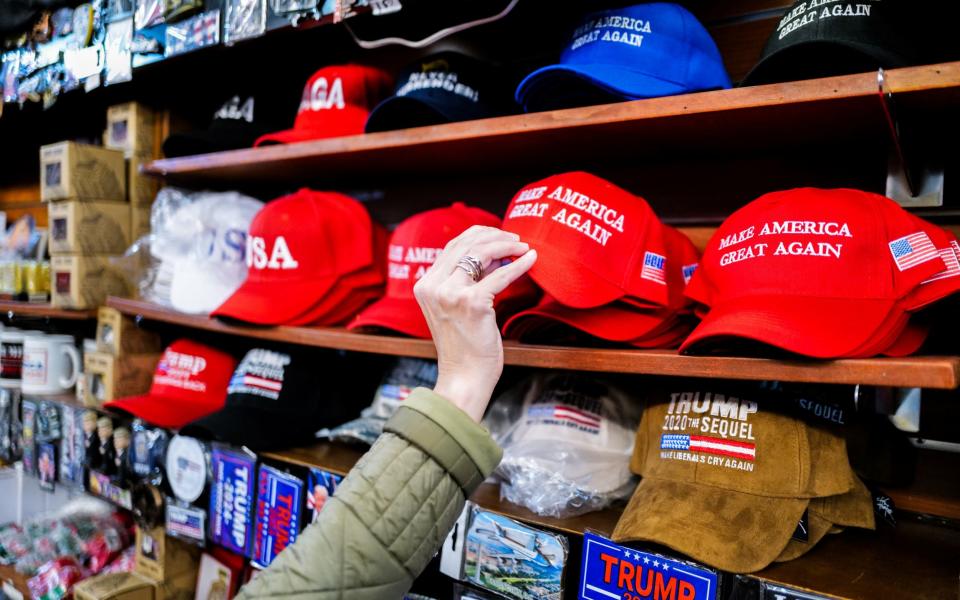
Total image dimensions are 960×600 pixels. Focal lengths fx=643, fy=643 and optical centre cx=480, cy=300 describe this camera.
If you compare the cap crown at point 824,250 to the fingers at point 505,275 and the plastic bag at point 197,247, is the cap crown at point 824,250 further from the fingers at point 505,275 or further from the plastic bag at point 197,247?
the plastic bag at point 197,247

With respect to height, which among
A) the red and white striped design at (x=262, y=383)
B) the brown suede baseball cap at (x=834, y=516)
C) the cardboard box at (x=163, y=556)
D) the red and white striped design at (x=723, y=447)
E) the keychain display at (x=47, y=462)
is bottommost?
the cardboard box at (x=163, y=556)

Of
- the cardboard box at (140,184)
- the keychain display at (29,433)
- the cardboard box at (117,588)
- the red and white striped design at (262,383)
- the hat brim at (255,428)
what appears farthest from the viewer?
the keychain display at (29,433)

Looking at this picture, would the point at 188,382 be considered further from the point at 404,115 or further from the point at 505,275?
the point at 505,275

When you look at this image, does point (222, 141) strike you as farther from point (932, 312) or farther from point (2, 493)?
point (2, 493)

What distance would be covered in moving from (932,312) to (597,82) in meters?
0.52

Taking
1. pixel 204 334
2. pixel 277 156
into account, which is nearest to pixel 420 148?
pixel 277 156

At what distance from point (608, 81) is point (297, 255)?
2.27 ft

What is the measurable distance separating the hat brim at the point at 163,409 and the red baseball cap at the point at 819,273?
1.13 meters

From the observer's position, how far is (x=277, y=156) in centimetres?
131

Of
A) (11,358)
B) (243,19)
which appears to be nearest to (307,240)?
(243,19)

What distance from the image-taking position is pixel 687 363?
2.68 feet

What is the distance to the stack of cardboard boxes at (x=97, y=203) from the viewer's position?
67.1 inches

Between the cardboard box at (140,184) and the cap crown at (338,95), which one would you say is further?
the cardboard box at (140,184)

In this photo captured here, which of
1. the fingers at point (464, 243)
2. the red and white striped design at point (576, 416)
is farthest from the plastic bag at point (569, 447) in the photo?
the fingers at point (464, 243)
